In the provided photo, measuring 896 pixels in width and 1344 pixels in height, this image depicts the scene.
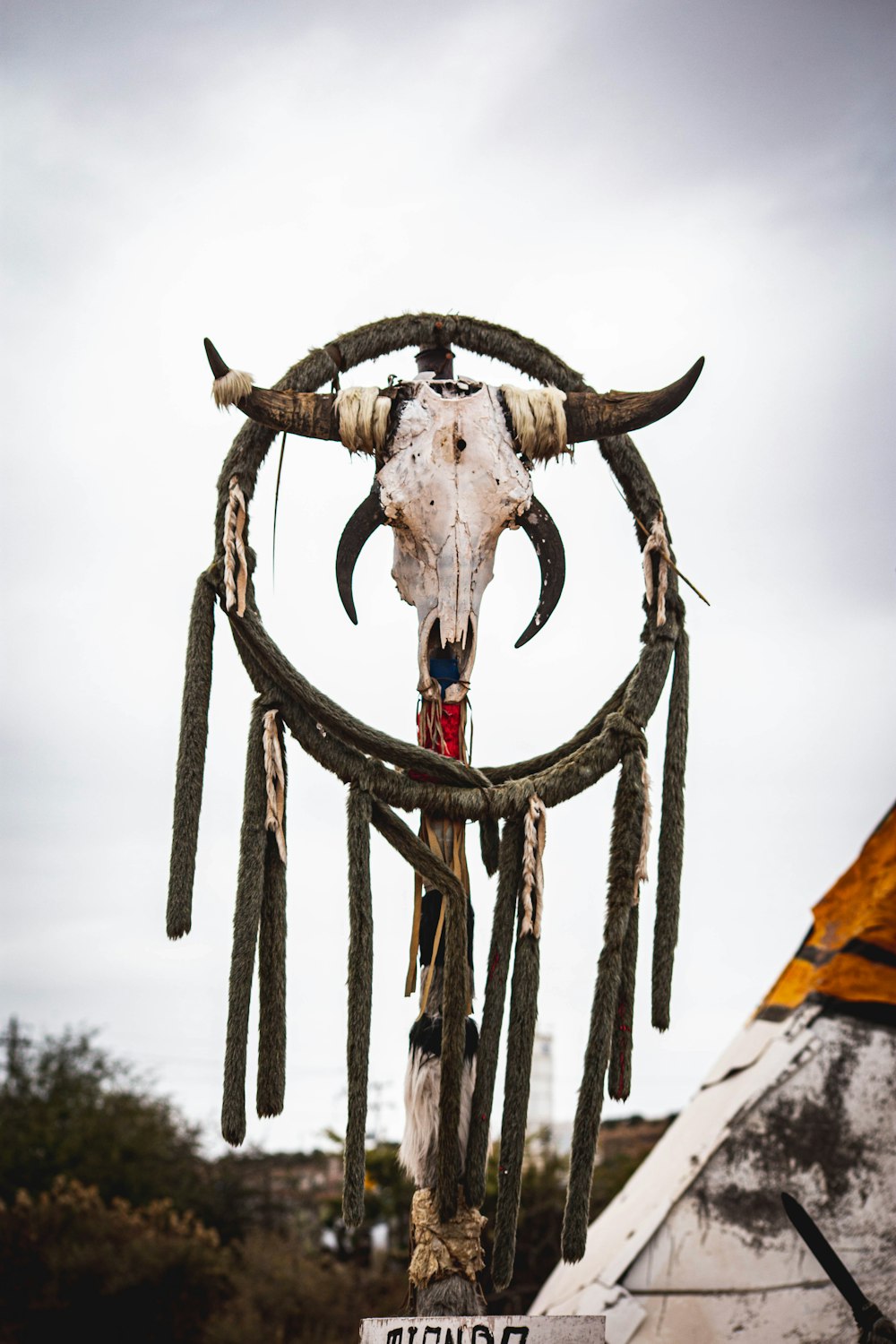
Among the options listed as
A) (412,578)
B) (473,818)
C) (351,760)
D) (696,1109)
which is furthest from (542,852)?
(696,1109)

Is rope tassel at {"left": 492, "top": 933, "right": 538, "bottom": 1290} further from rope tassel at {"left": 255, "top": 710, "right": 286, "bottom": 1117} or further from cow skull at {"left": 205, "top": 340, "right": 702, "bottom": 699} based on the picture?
cow skull at {"left": 205, "top": 340, "right": 702, "bottom": 699}

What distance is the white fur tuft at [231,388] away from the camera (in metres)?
4.14

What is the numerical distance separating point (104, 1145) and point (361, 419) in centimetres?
1596

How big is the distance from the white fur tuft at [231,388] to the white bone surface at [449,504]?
495 millimetres

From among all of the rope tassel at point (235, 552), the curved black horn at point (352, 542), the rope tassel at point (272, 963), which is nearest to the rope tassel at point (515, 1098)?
the rope tassel at point (272, 963)

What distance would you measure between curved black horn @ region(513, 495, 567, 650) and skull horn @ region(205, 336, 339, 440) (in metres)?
0.70

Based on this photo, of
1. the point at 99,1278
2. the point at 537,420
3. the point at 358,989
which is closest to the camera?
the point at 358,989

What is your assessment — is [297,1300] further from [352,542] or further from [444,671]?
[352,542]

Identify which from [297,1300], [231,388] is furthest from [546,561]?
[297,1300]

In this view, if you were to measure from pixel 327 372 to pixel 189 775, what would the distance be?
144 cm

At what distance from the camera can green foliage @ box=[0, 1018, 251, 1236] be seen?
57.2 feet

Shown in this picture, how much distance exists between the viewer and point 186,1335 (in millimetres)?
13438

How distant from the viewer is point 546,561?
443 cm

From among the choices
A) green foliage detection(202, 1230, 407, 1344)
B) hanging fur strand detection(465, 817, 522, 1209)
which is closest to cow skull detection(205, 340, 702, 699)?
hanging fur strand detection(465, 817, 522, 1209)
